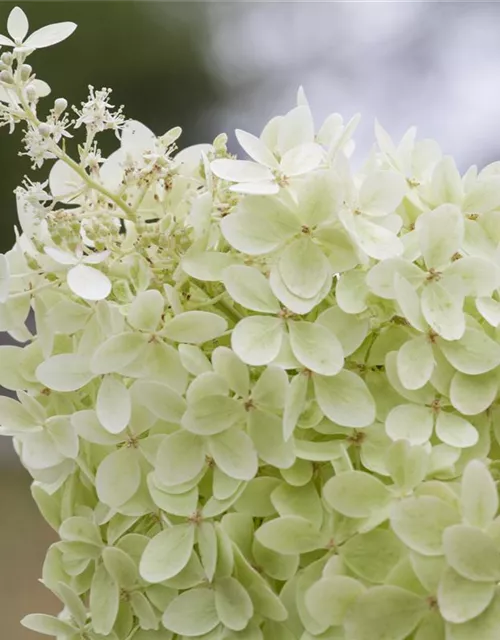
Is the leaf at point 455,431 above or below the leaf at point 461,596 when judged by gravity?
above

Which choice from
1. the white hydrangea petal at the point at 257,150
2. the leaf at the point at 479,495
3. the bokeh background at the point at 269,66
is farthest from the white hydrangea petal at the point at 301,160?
the bokeh background at the point at 269,66

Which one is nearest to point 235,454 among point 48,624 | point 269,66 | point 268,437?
point 268,437

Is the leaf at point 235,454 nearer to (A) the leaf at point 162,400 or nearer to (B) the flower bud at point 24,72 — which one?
(A) the leaf at point 162,400

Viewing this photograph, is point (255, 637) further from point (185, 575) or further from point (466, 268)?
point (466, 268)

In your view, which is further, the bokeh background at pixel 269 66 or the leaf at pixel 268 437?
the bokeh background at pixel 269 66

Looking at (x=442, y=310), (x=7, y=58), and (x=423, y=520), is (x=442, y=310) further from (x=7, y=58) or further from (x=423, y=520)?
(x=7, y=58)

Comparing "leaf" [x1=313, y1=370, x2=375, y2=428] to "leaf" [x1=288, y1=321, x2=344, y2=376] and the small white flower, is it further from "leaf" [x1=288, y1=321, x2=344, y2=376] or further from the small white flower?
the small white flower

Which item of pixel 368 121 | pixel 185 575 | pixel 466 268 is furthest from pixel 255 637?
pixel 368 121
